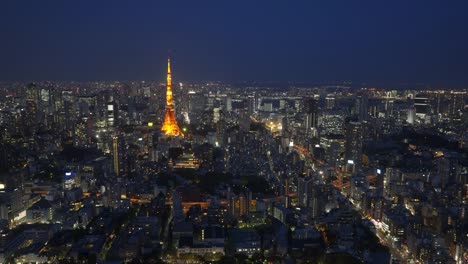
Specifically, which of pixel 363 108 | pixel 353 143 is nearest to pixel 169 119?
pixel 353 143

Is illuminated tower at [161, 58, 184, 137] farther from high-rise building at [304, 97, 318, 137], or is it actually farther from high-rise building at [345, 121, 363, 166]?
high-rise building at [345, 121, 363, 166]

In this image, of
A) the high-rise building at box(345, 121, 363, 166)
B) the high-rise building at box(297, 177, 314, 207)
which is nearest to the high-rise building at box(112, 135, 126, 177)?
the high-rise building at box(297, 177, 314, 207)

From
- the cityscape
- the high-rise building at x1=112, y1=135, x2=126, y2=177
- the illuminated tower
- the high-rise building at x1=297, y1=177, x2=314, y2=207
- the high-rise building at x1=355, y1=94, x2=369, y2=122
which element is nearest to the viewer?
the cityscape

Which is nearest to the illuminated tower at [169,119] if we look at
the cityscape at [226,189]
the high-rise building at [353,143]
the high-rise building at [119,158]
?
the cityscape at [226,189]

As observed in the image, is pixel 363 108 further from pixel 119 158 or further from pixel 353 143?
pixel 119 158

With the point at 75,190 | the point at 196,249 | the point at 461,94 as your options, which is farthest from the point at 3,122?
the point at 461,94

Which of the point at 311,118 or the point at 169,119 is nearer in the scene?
the point at 169,119
